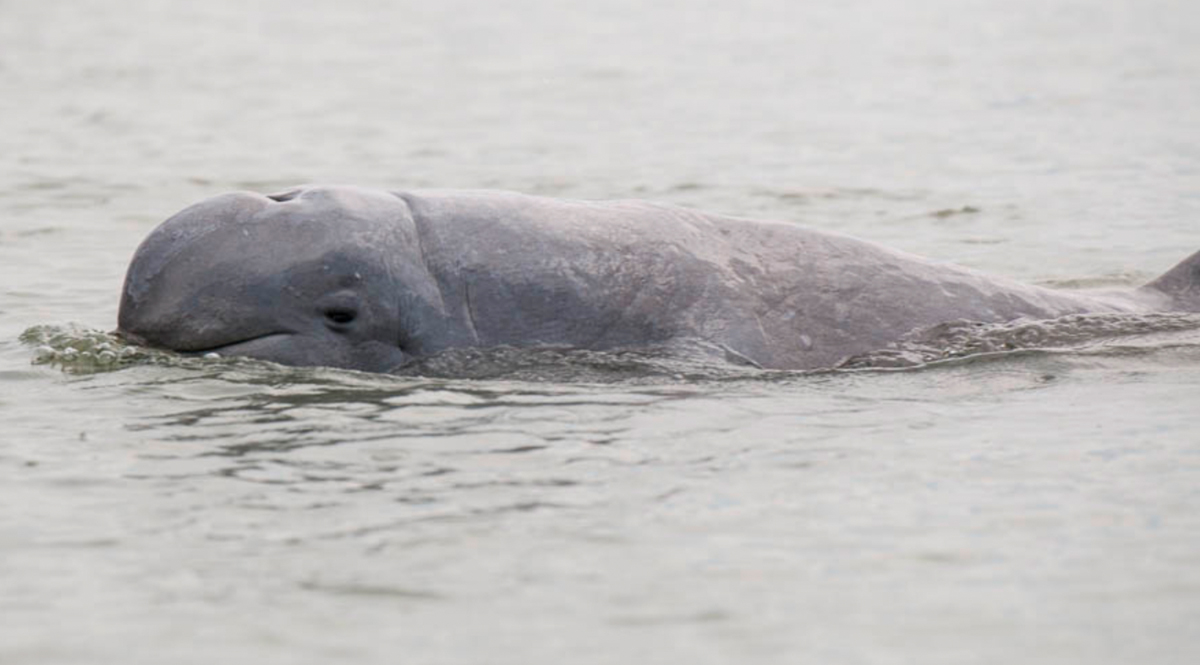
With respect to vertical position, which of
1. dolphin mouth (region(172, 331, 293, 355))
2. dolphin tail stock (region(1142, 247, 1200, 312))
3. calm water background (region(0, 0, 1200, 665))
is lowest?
calm water background (region(0, 0, 1200, 665))

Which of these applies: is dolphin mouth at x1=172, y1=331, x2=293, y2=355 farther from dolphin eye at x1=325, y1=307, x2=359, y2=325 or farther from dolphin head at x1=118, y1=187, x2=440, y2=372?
dolphin eye at x1=325, y1=307, x2=359, y2=325

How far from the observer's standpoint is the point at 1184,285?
10781 mm

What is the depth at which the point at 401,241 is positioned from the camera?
9.09 metres

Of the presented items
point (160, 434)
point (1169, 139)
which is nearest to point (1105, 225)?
point (1169, 139)

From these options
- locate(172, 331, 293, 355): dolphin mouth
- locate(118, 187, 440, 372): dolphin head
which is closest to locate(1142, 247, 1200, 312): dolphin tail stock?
locate(118, 187, 440, 372): dolphin head

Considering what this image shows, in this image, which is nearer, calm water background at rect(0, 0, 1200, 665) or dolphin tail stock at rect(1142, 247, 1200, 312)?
calm water background at rect(0, 0, 1200, 665)

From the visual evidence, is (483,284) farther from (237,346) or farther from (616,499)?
(616,499)

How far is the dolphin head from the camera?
29.1 feet

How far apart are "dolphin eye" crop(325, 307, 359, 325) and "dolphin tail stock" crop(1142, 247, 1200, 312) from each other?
4.51m

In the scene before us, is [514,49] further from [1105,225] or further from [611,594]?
[611,594]

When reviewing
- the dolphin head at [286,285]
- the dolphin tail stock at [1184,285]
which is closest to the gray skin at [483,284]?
the dolphin head at [286,285]

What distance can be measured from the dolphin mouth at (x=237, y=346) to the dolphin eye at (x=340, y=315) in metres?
0.19

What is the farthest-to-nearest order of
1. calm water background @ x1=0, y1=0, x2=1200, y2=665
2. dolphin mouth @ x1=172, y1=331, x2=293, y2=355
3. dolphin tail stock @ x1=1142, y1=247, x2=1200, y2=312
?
dolphin tail stock @ x1=1142, y1=247, x2=1200, y2=312 → dolphin mouth @ x1=172, y1=331, x2=293, y2=355 → calm water background @ x1=0, y1=0, x2=1200, y2=665

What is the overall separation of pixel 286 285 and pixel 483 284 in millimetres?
894
